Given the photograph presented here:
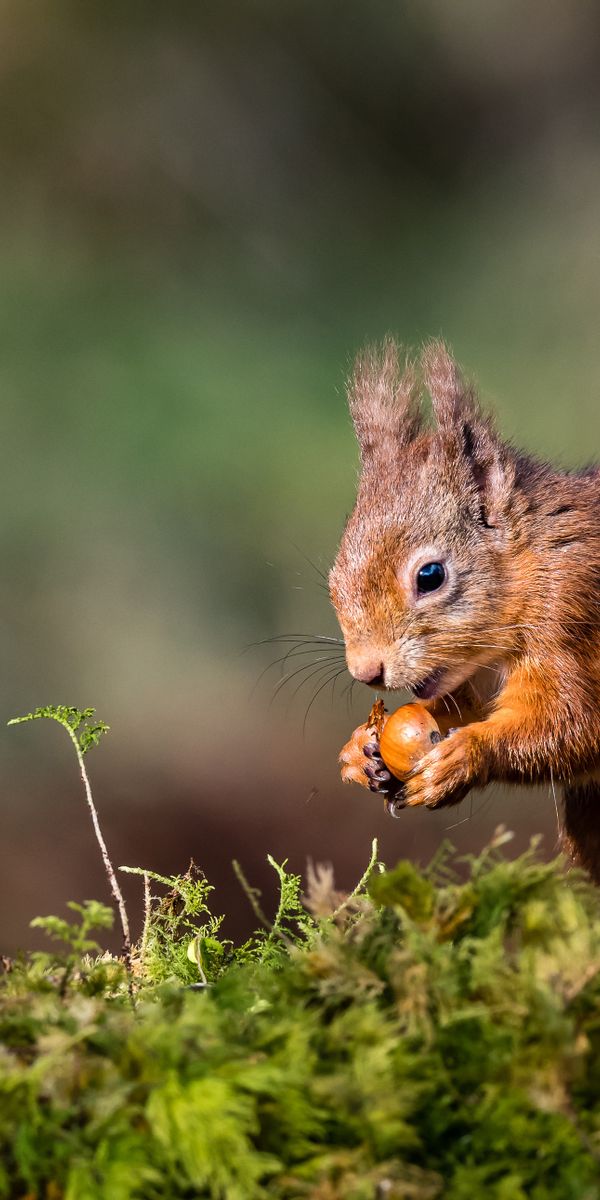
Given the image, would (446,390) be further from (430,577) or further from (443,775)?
(443,775)

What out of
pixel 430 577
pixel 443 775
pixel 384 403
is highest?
pixel 384 403

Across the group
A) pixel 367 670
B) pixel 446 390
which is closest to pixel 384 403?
pixel 446 390

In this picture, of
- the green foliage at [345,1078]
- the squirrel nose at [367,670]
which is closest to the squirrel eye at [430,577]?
the squirrel nose at [367,670]

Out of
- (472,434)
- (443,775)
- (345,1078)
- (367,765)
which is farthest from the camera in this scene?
(472,434)

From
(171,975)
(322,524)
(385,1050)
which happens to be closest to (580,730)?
(171,975)

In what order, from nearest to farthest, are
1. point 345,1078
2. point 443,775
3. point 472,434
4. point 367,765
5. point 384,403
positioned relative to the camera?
1. point 345,1078
2. point 443,775
3. point 367,765
4. point 472,434
5. point 384,403

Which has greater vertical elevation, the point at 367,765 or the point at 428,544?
the point at 428,544

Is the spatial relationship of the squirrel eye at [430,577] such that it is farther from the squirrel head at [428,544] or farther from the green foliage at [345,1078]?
the green foliage at [345,1078]
